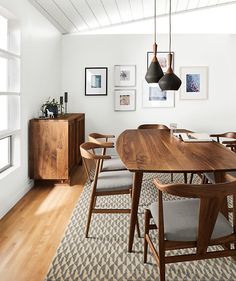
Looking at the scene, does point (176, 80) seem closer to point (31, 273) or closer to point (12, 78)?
point (12, 78)

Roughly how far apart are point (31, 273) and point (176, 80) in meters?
2.24

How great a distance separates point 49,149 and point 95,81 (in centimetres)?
219

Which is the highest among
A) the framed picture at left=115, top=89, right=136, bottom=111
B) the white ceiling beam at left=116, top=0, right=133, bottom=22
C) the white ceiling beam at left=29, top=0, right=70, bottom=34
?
the white ceiling beam at left=116, top=0, right=133, bottom=22

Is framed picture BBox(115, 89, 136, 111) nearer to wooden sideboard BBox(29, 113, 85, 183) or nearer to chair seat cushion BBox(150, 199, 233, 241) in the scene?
wooden sideboard BBox(29, 113, 85, 183)

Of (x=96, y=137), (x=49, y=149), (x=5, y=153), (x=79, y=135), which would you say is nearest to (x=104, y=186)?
(x=96, y=137)

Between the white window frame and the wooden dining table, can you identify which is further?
the white window frame

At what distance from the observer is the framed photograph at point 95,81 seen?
580cm

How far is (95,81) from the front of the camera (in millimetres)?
5836

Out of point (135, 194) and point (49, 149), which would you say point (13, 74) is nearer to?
point (49, 149)

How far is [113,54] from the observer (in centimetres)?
577

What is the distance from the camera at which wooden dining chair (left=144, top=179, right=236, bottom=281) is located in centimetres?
155

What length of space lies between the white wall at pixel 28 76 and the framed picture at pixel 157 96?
1824 mm

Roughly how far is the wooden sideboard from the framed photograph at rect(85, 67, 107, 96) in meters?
1.86

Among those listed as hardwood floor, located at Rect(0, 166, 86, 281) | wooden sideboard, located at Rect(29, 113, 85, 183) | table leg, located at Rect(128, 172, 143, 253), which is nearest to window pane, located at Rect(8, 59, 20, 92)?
wooden sideboard, located at Rect(29, 113, 85, 183)
